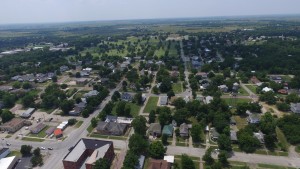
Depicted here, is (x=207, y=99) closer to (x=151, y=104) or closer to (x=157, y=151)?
(x=151, y=104)

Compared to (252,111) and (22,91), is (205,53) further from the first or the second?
(22,91)

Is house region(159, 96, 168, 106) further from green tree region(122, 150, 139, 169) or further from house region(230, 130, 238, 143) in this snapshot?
green tree region(122, 150, 139, 169)

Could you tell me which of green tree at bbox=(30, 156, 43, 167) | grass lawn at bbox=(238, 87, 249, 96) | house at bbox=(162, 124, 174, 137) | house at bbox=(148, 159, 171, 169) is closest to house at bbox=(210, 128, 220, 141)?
house at bbox=(162, 124, 174, 137)

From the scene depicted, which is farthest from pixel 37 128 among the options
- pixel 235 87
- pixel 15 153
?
pixel 235 87

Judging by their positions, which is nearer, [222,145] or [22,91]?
[222,145]

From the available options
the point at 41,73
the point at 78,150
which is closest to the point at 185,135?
the point at 78,150

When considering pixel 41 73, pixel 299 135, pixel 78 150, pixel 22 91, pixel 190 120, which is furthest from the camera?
pixel 41 73
